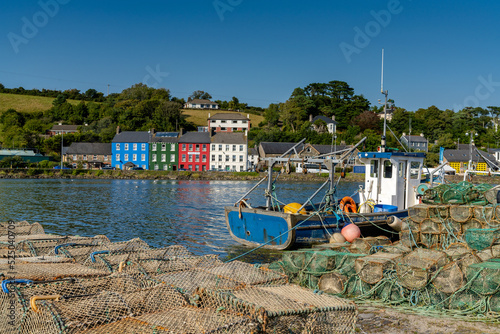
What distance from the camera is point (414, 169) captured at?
669 inches

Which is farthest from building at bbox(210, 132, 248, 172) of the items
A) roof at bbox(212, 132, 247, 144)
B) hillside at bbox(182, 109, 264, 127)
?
hillside at bbox(182, 109, 264, 127)

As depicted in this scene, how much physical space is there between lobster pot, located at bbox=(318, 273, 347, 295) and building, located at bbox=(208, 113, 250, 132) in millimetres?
87187

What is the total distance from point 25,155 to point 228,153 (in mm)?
31347

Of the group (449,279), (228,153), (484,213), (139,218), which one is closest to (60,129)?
(228,153)

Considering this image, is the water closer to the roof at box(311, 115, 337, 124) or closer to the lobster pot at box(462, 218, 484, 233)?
the lobster pot at box(462, 218, 484, 233)

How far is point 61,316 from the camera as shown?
4711 millimetres

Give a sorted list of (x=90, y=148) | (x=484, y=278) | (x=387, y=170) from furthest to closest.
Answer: (x=90, y=148) < (x=387, y=170) < (x=484, y=278)

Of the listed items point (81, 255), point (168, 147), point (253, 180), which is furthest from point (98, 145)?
point (81, 255)

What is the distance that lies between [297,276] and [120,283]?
3.98m

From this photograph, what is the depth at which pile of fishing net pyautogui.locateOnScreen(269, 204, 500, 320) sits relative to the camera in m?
7.39

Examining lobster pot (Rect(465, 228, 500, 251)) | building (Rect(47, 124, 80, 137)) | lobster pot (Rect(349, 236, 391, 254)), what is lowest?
lobster pot (Rect(349, 236, 391, 254))

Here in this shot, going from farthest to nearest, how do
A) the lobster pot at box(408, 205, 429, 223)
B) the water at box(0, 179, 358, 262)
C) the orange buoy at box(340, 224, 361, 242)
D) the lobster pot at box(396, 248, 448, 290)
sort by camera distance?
the water at box(0, 179, 358, 262) → the orange buoy at box(340, 224, 361, 242) → the lobster pot at box(408, 205, 429, 223) → the lobster pot at box(396, 248, 448, 290)

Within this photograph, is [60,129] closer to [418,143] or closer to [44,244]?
[418,143]

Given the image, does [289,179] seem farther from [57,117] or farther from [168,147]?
[57,117]
